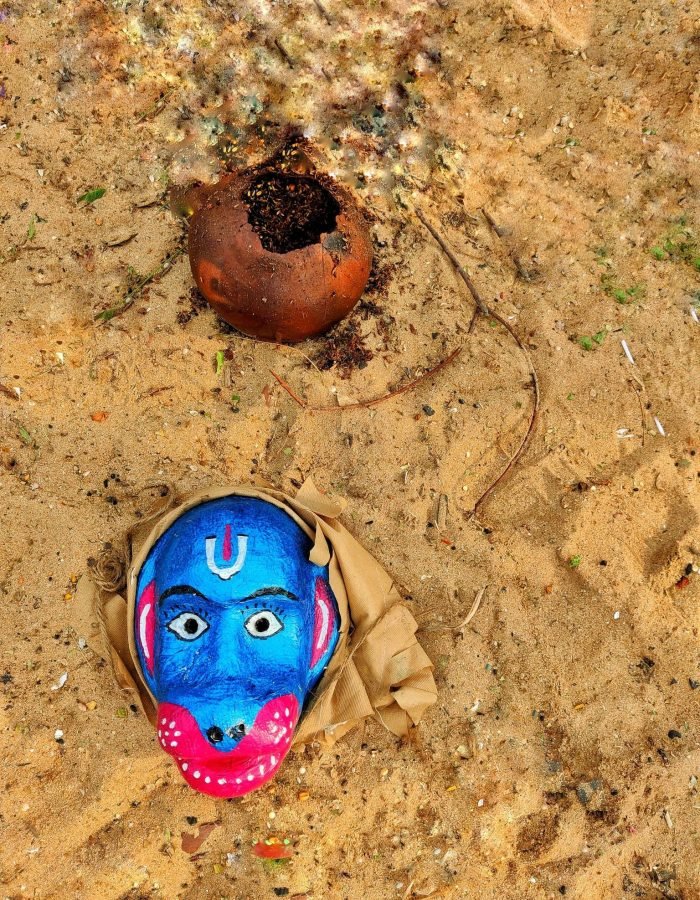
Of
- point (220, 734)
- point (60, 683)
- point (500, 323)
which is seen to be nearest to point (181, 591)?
point (220, 734)

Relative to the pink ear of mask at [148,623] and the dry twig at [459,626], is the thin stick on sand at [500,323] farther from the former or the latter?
the pink ear of mask at [148,623]

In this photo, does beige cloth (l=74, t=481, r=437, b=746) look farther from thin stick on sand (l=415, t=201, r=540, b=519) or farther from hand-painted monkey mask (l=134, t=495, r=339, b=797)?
thin stick on sand (l=415, t=201, r=540, b=519)

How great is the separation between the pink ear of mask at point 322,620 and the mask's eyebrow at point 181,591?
49 centimetres

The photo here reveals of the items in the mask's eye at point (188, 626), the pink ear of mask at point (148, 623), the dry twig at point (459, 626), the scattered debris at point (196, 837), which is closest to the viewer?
the mask's eye at point (188, 626)

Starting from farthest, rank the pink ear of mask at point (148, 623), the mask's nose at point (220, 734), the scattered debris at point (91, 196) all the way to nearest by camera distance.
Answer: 1. the scattered debris at point (91, 196)
2. the pink ear of mask at point (148, 623)
3. the mask's nose at point (220, 734)

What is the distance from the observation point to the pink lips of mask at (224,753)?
6.81 ft

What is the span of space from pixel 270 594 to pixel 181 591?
0.30 meters

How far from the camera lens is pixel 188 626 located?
2246 millimetres

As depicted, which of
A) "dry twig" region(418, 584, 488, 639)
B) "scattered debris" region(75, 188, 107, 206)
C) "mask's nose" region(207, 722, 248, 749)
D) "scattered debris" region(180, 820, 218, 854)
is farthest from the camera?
"scattered debris" region(75, 188, 107, 206)

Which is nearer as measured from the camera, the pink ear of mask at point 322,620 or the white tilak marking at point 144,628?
the white tilak marking at point 144,628

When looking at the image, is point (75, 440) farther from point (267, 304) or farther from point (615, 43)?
point (615, 43)

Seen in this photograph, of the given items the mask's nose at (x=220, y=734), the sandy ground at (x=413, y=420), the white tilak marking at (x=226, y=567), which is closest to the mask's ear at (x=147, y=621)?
the white tilak marking at (x=226, y=567)

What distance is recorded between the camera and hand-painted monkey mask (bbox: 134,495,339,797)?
6.86 ft

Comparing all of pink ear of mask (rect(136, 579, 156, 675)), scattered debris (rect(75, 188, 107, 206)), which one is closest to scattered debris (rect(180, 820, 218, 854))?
pink ear of mask (rect(136, 579, 156, 675))
